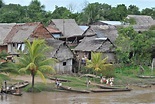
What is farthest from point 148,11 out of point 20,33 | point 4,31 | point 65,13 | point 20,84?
point 20,84

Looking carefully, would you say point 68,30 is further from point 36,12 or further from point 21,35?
point 36,12

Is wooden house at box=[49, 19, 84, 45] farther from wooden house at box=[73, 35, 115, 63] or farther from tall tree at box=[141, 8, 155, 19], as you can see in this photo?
tall tree at box=[141, 8, 155, 19]

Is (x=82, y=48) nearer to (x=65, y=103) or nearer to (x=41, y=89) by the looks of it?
(x=41, y=89)

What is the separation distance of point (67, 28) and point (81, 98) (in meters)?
26.6

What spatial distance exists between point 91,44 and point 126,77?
6121 millimetres

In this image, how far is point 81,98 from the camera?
2789 centimetres

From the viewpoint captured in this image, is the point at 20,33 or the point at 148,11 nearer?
the point at 20,33

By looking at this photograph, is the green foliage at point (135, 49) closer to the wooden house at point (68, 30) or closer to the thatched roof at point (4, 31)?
the wooden house at point (68, 30)

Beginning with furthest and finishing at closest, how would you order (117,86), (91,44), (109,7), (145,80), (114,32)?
(109,7) < (114,32) < (91,44) < (145,80) < (117,86)

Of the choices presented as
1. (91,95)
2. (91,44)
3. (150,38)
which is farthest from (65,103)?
(150,38)

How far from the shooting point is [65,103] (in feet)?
85.9

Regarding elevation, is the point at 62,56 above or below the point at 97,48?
below

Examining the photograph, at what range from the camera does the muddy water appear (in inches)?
1037

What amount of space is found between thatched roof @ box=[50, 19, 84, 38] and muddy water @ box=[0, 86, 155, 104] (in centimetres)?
2266
